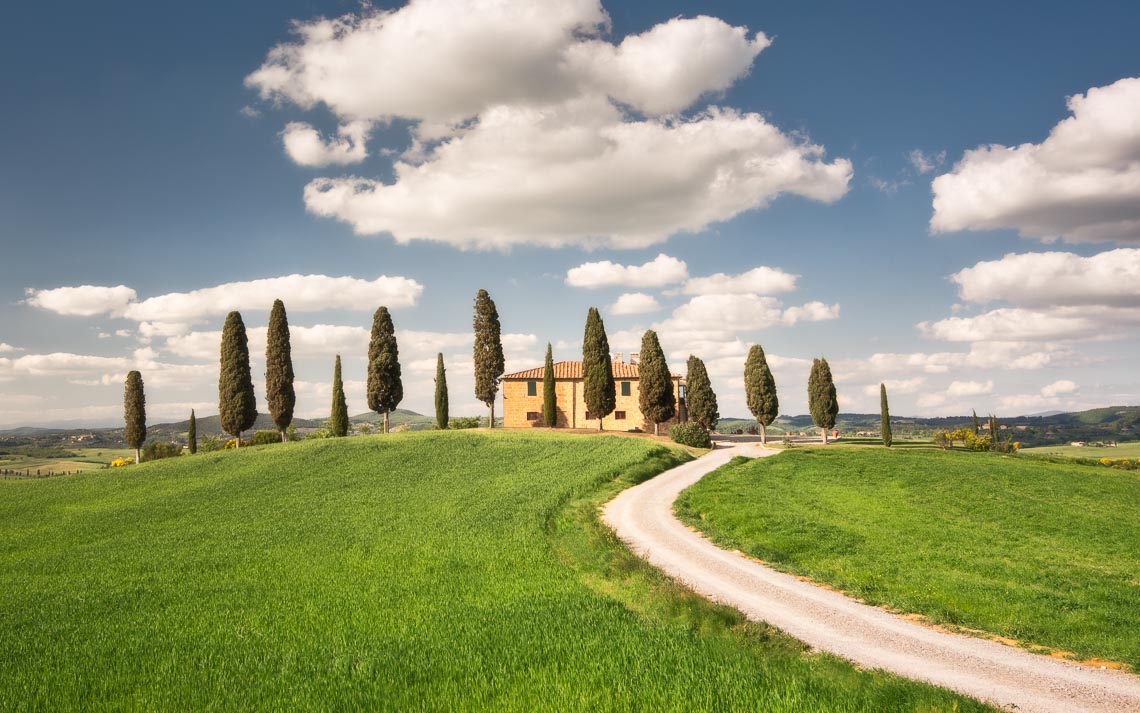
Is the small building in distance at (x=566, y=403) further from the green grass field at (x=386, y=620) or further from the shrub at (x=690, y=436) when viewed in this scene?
the green grass field at (x=386, y=620)

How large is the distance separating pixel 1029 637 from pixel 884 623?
9.21 ft

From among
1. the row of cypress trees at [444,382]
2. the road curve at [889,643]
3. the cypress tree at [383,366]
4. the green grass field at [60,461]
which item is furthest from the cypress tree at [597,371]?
the green grass field at [60,461]

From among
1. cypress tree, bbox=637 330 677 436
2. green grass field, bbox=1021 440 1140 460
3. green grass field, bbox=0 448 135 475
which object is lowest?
green grass field, bbox=1021 440 1140 460

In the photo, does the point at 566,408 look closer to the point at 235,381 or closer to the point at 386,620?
the point at 235,381

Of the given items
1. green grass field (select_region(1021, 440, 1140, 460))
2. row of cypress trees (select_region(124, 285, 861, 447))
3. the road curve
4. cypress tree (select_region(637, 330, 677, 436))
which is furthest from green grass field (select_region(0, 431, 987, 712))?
green grass field (select_region(1021, 440, 1140, 460))

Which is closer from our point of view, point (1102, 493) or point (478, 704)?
point (478, 704)

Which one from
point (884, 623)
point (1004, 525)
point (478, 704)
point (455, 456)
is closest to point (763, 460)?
point (1004, 525)

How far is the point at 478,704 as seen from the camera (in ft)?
29.0

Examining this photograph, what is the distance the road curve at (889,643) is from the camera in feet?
33.7

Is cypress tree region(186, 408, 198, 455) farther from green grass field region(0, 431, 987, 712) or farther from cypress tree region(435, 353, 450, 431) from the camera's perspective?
green grass field region(0, 431, 987, 712)

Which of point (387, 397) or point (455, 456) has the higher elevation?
point (387, 397)

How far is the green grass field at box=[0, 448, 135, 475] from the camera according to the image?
124412 mm

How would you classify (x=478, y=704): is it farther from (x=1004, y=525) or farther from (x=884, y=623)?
(x=1004, y=525)

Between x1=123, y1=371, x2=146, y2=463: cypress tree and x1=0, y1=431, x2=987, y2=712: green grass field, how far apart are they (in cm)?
3702
